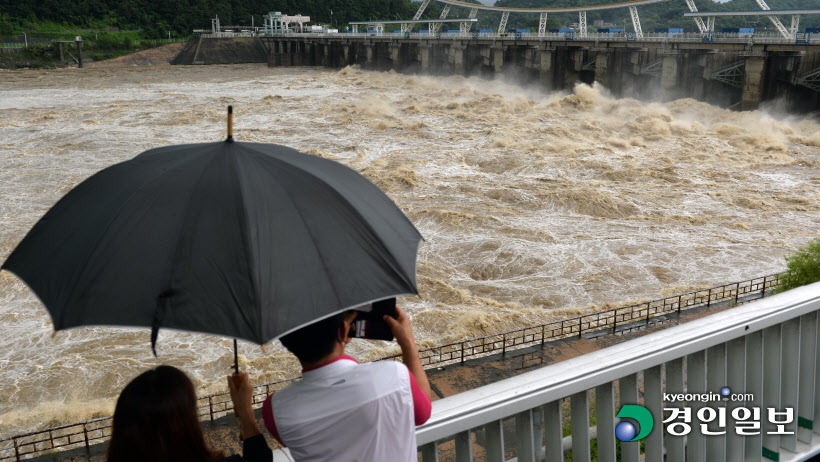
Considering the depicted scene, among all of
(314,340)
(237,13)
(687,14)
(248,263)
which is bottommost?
(314,340)

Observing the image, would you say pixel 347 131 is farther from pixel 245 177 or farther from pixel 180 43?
pixel 180 43

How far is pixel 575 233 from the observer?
1747 cm

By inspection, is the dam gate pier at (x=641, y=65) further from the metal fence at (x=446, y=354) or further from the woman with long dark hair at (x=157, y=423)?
the woman with long dark hair at (x=157, y=423)

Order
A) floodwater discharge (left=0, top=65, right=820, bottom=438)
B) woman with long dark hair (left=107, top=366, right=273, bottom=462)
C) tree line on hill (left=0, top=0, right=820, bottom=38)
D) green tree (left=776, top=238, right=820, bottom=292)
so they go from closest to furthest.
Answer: woman with long dark hair (left=107, top=366, right=273, bottom=462), green tree (left=776, top=238, right=820, bottom=292), floodwater discharge (left=0, top=65, right=820, bottom=438), tree line on hill (left=0, top=0, right=820, bottom=38)

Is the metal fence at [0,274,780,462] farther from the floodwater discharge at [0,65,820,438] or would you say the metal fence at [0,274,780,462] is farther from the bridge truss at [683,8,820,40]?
the bridge truss at [683,8,820,40]

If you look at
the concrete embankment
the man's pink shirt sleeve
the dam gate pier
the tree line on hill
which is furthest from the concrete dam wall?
the man's pink shirt sleeve

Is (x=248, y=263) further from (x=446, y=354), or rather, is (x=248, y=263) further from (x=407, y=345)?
(x=446, y=354)

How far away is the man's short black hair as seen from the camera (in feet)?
6.32

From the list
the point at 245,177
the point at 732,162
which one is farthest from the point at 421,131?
the point at 245,177

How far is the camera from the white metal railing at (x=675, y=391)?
82.2 inches

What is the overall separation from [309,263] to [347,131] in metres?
31.6

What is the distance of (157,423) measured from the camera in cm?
176

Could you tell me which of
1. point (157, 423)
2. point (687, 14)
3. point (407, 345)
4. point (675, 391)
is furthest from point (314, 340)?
point (687, 14)

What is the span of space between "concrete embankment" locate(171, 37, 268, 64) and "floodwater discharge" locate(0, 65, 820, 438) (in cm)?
3566
